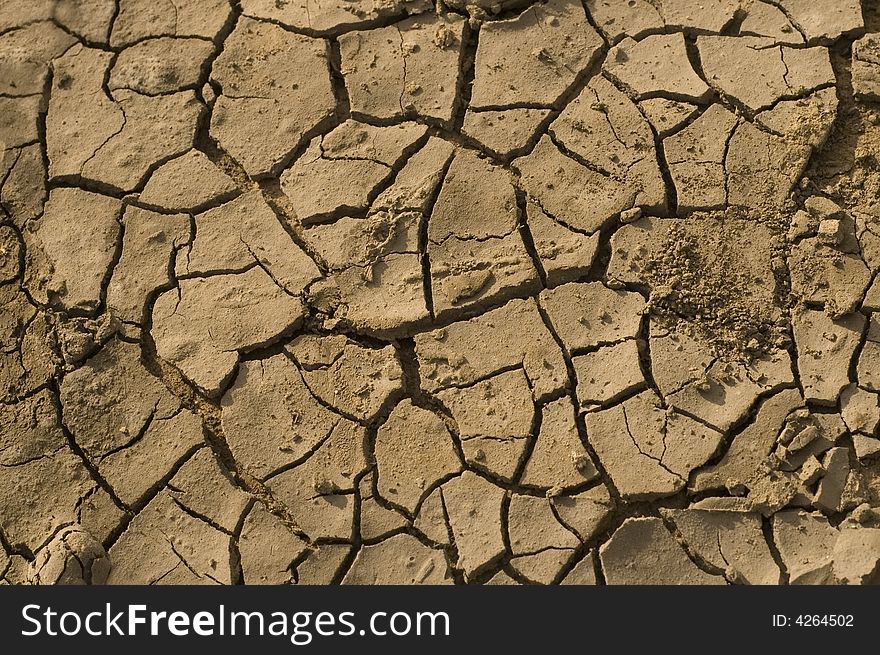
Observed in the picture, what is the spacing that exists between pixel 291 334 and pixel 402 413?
0.50 metres

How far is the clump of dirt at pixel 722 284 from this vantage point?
3.28 meters

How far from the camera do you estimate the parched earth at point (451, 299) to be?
10.4 feet

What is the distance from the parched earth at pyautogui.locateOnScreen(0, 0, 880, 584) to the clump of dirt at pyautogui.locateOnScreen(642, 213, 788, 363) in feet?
0.03

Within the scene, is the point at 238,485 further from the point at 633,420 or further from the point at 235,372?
the point at 633,420

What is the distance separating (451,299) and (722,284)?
3.02ft

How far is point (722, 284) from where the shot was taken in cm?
333

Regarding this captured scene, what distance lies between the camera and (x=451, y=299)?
3410 mm

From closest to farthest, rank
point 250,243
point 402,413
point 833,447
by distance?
point 833,447 < point 402,413 < point 250,243

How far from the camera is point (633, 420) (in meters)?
3.23

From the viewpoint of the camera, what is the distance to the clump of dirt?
328 centimetres

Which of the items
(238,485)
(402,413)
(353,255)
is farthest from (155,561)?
(353,255)

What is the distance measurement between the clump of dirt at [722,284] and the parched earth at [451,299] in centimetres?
1

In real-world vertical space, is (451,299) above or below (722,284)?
below

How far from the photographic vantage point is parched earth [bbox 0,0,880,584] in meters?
3.18
